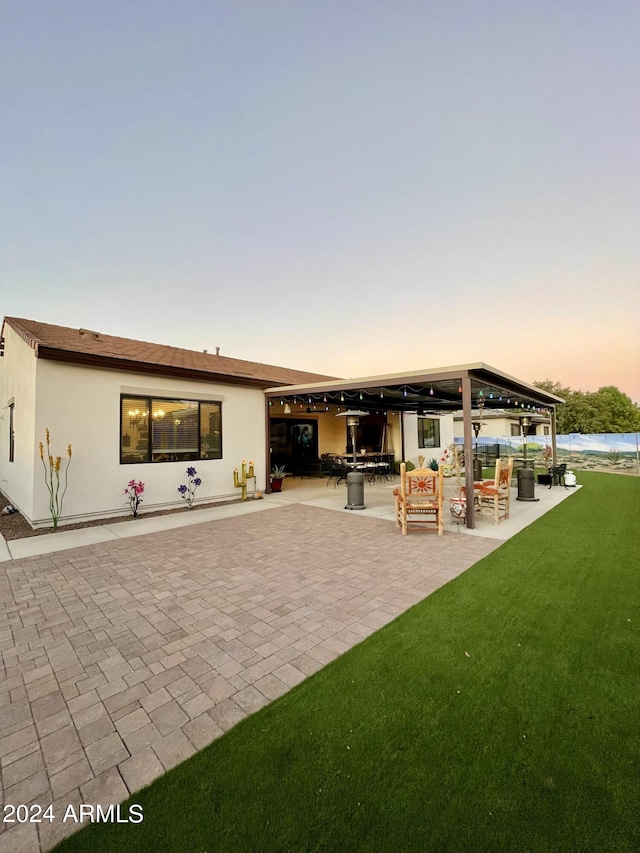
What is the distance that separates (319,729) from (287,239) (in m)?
12.9

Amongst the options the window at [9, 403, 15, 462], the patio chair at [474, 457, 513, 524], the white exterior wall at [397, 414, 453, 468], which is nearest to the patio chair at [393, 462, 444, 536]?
the patio chair at [474, 457, 513, 524]

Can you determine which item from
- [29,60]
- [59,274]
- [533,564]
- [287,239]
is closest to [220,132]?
[287,239]

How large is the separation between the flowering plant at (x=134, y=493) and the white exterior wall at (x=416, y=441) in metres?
11.6

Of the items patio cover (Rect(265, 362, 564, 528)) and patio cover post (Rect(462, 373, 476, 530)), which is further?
patio cover (Rect(265, 362, 564, 528))

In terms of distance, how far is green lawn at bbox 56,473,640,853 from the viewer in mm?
1461

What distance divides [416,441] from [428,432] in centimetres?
138

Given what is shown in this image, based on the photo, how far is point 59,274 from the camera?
11.7 meters

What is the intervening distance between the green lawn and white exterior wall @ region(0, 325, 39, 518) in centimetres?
654

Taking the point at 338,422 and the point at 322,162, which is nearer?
the point at 322,162

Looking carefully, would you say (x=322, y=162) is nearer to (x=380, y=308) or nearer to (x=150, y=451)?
(x=380, y=308)

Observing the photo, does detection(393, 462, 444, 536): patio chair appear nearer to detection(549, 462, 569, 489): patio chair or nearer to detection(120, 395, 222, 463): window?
detection(120, 395, 222, 463): window

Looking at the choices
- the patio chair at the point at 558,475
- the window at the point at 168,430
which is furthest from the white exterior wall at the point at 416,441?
the window at the point at 168,430

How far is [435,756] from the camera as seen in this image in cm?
181

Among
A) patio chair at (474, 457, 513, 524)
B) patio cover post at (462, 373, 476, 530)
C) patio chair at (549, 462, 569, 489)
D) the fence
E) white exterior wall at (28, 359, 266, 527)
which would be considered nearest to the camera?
patio cover post at (462, 373, 476, 530)
